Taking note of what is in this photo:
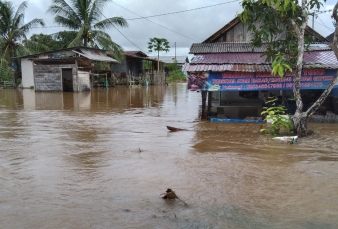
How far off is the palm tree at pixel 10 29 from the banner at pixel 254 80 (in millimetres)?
25837

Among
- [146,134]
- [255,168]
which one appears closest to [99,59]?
[146,134]

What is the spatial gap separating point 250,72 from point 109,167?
658 cm

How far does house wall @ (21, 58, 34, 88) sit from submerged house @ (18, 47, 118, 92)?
2.53 metres

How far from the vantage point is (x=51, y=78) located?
28.0 metres

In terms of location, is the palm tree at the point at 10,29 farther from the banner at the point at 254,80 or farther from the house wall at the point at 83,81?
the banner at the point at 254,80

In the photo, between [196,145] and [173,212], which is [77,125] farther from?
[173,212]

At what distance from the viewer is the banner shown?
35.5ft

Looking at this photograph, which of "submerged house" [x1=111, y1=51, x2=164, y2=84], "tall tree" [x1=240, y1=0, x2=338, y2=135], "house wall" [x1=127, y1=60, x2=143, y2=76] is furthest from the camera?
"house wall" [x1=127, y1=60, x2=143, y2=76]

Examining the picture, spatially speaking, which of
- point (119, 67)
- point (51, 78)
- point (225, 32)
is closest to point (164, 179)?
point (225, 32)

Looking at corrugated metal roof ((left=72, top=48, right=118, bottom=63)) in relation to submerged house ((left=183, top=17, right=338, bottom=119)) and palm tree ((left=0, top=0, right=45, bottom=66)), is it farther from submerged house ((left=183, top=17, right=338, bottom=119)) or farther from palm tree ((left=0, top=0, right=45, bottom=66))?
submerged house ((left=183, top=17, right=338, bottom=119))

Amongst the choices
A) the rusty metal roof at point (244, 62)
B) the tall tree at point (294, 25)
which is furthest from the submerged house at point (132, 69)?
the tall tree at point (294, 25)

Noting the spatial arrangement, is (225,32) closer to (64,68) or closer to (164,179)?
(164,179)

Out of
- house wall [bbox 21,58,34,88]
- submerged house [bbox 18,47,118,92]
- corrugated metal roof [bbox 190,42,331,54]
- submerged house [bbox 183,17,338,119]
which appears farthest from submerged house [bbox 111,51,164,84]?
submerged house [bbox 183,17,338,119]

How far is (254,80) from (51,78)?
69.7 ft
